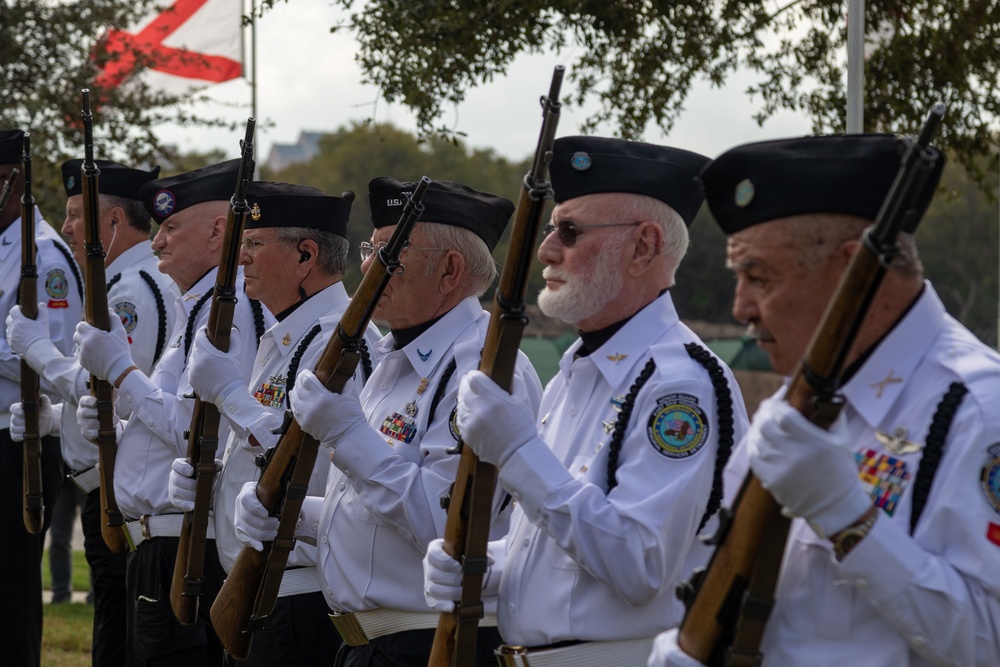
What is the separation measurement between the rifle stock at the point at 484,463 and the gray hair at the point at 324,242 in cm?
210

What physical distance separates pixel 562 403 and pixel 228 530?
2.02 m

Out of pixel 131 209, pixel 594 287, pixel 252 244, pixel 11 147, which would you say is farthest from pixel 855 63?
pixel 11 147

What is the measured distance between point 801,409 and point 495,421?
107 cm

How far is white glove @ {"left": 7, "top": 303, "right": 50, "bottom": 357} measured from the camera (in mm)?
6895

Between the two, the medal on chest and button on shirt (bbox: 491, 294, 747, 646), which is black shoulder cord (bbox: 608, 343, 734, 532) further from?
the medal on chest

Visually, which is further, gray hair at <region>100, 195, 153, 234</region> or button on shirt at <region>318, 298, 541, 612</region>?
gray hair at <region>100, 195, 153, 234</region>

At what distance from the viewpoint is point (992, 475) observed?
2.45m

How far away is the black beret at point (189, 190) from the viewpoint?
6.30 metres

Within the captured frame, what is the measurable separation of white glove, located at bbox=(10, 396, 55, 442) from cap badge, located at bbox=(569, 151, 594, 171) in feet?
14.0

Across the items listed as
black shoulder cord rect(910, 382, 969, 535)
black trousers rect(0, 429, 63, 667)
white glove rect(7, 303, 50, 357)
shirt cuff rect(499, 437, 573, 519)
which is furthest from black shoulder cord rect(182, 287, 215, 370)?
black shoulder cord rect(910, 382, 969, 535)

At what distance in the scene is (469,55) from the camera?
23.2ft

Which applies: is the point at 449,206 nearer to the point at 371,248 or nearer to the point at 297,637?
the point at 371,248

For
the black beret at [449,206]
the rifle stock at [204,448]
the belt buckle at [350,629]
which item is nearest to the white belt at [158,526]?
the rifle stock at [204,448]

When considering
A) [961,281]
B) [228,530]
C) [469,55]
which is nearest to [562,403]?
[228,530]
